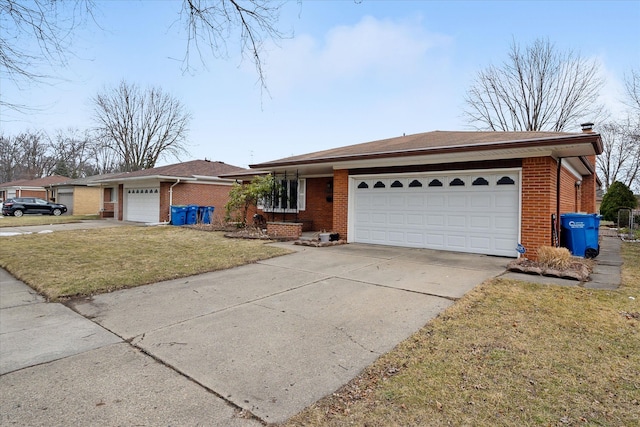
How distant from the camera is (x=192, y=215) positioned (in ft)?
61.9

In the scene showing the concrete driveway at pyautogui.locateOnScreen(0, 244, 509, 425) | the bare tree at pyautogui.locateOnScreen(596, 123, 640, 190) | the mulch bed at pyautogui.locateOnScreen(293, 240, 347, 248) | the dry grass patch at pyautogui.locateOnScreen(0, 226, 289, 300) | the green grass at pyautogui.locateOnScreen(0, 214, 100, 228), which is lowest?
the concrete driveway at pyautogui.locateOnScreen(0, 244, 509, 425)

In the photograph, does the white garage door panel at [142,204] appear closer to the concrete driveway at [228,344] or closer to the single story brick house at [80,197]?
the single story brick house at [80,197]

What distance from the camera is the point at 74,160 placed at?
51188 millimetres

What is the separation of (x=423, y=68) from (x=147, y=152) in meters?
32.4

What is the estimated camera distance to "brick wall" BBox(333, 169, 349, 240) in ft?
38.1

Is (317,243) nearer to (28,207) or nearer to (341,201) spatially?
(341,201)

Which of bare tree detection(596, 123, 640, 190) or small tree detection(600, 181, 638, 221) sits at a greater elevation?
bare tree detection(596, 123, 640, 190)

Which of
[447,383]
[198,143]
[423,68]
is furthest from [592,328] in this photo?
[198,143]

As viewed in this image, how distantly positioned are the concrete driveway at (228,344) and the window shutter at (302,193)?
809 centimetres

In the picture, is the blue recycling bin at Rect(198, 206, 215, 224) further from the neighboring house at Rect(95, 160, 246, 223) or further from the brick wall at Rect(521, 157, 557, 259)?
the brick wall at Rect(521, 157, 557, 259)

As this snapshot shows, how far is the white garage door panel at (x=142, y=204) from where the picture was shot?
20.0 meters

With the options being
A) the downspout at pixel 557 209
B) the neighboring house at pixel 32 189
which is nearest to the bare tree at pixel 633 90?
the downspout at pixel 557 209

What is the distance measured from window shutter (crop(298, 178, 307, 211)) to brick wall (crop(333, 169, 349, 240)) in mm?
3292

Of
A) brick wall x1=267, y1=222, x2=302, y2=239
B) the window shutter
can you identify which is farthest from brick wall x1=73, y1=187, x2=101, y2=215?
brick wall x1=267, y1=222, x2=302, y2=239
